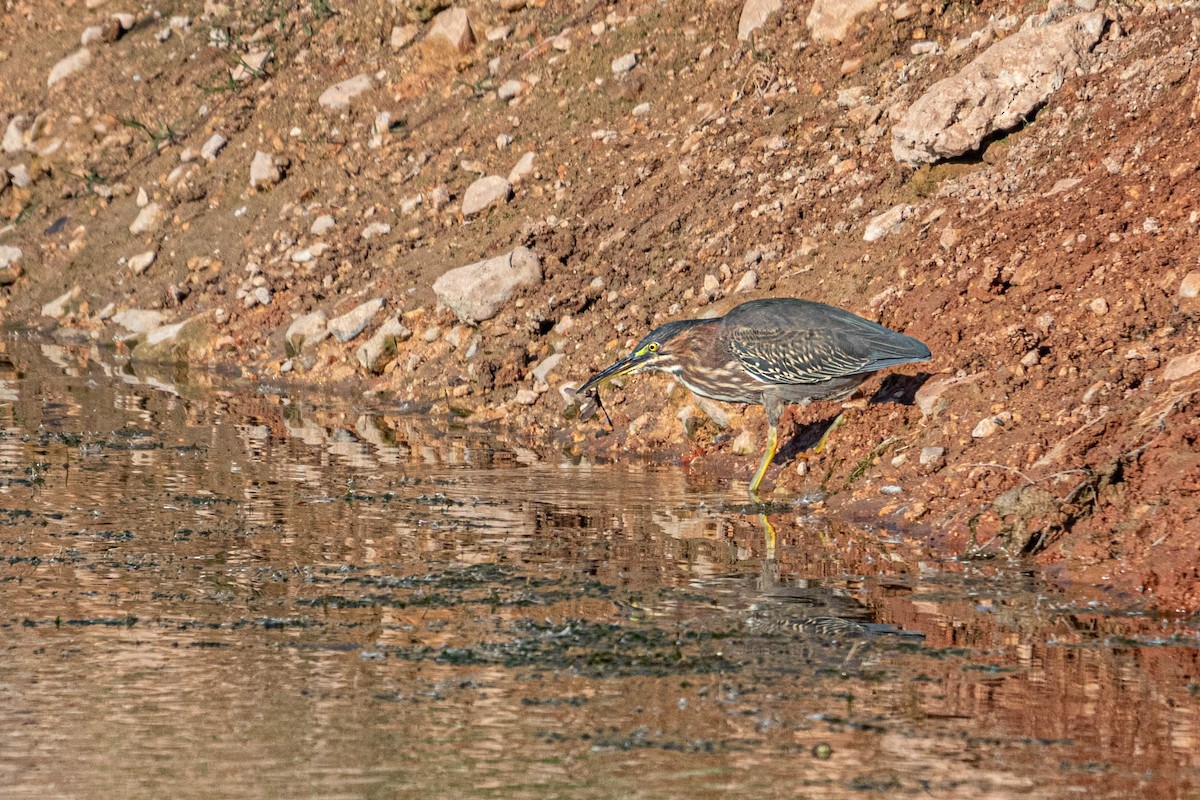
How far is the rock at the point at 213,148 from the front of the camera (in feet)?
63.5

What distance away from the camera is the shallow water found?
16.8 feet

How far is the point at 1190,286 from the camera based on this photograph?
9.70m

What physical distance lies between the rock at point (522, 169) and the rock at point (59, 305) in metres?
6.03

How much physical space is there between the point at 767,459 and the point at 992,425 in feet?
4.42

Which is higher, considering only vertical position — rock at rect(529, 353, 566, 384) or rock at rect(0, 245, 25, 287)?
rock at rect(0, 245, 25, 287)

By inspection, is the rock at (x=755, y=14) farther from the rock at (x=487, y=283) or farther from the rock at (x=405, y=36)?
the rock at (x=405, y=36)

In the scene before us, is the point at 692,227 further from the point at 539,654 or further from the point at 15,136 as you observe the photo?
the point at 15,136

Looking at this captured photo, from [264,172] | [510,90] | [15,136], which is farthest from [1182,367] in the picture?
[15,136]

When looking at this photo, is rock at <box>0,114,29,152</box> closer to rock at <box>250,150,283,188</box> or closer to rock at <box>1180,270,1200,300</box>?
rock at <box>250,150,283,188</box>

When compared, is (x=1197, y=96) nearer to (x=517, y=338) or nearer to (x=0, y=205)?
(x=517, y=338)

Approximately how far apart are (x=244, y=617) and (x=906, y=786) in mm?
3054

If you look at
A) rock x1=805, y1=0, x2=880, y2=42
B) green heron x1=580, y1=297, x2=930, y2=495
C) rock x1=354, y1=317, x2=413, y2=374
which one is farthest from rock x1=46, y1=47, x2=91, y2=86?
green heron x1=580, y1=297, x2=930, y2=495

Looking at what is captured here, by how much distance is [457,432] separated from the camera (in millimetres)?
12828

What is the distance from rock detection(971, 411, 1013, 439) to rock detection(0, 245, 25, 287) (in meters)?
13.8
